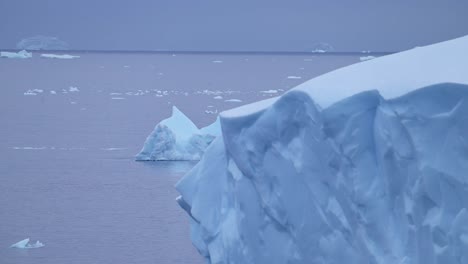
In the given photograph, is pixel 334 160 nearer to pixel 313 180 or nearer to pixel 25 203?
pixel 313 180

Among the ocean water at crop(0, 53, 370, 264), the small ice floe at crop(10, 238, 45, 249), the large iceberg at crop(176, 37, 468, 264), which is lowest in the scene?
the ocean water at crop(0, 53, 370, 264)

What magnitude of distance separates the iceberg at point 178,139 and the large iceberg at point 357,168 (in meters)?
10.7

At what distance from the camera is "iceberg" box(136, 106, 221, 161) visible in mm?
18672

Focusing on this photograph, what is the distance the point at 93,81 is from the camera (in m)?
66.6

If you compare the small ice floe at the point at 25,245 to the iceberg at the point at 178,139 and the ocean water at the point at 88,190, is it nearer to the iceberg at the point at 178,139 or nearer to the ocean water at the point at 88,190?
the ocean water at the point at 88,190

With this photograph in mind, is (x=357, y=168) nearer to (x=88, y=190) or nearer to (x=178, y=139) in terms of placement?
(x=88, y=190)

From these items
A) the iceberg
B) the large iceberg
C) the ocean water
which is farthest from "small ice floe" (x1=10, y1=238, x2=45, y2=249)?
the iceberg

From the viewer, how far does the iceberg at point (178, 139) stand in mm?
18672

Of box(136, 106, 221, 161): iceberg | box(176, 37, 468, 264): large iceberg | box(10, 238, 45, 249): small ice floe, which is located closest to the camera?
box(176, 37, 468, 264): large iceberg

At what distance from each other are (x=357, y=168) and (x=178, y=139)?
44.3 ft

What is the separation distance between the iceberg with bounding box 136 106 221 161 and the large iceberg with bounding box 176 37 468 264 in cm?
1073

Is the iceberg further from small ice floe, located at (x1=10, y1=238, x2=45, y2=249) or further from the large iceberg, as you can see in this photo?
the large iceberg

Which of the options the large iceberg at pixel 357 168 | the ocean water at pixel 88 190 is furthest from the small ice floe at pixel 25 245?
the large iceberg at pixel 357 168

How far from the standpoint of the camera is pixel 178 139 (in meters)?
19.6
